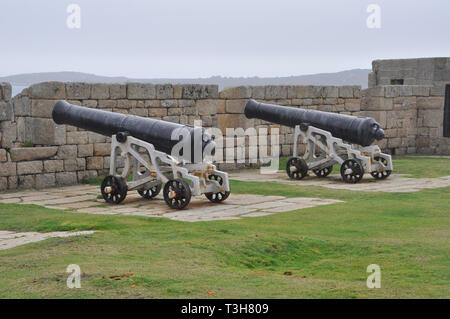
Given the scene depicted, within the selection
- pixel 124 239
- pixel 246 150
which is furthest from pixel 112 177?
pixel 246 150

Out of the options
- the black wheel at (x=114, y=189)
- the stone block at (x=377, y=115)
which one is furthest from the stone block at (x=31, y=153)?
the stone block at (x=377, y=115)

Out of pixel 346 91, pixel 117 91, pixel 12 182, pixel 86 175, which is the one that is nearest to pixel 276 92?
pixel 346 91

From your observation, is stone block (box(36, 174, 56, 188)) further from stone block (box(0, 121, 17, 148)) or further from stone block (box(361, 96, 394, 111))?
stone block (box(361, 96, 394, 111))

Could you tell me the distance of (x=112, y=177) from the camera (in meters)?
10.2

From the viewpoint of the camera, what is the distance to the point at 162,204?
1009cm

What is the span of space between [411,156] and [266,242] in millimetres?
12792

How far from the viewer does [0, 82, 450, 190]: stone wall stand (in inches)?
458

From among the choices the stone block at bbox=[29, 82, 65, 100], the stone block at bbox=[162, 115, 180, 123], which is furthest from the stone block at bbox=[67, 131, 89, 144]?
the stone block at bbox=[162, 115, 180, 123]

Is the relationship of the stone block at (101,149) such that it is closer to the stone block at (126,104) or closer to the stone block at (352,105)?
the stone block at (126,104)

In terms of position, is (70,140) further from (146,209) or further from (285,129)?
(285,129)

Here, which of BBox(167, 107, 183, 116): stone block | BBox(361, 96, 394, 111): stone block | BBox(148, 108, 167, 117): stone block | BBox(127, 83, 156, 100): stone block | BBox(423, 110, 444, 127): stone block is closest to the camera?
BBox(127, 83, 156, 100): stone block

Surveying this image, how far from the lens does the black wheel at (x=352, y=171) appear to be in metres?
12.5

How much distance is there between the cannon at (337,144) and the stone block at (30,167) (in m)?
4.43
